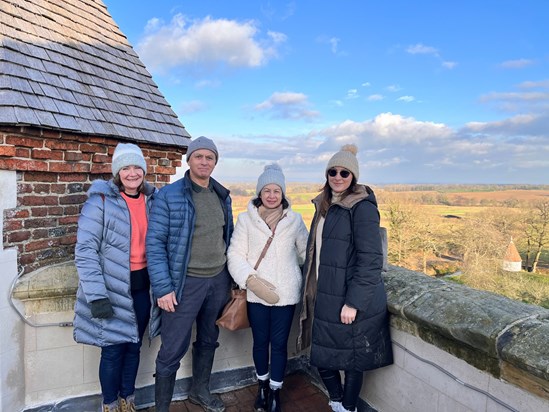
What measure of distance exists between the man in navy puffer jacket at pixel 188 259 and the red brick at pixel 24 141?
110 cm

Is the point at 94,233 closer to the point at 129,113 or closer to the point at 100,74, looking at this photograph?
the point at 129,113

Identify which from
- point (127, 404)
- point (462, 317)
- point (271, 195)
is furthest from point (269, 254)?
point (127, 404)

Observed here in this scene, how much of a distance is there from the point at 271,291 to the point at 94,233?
123cm

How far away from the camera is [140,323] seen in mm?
2541

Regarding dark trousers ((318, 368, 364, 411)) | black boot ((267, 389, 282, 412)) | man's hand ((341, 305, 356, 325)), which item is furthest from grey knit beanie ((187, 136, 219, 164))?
black boot ((267, 389, 282, 412))

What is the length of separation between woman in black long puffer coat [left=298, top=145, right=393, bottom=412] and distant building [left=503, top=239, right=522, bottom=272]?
44.0 m

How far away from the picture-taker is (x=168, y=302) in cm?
240

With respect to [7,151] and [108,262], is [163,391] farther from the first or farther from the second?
[7,151]

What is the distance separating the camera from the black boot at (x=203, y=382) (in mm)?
2826

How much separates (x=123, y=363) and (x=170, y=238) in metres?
1.00

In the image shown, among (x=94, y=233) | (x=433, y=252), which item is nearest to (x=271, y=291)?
(x=94, y=233)

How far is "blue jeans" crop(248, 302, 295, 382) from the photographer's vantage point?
268cm

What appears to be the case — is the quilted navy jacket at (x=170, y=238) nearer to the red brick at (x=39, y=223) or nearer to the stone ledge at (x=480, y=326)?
the red brick at (x=39, y=223)

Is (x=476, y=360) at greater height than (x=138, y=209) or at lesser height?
lesser
